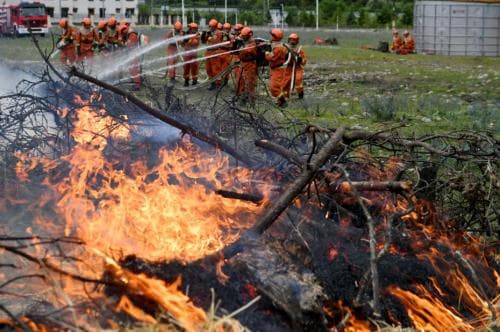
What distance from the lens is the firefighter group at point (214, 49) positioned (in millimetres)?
17266

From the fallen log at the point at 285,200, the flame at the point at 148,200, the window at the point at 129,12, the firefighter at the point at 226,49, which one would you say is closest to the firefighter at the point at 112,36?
the firefighter at the point at 226,49

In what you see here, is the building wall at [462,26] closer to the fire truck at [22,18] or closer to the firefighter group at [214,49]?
the firefighter group at [214,49]

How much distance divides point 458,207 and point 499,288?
1.04 m

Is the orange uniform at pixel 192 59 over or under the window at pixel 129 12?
under

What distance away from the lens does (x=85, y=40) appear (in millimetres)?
20766

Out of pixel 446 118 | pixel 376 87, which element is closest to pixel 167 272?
pixel 446 118

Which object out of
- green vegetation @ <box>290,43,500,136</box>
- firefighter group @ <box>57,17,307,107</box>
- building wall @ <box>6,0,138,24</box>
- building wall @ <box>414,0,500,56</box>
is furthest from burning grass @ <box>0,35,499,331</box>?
building wall @ <box>6,0,138,24</box>

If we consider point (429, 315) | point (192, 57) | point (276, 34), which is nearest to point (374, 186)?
point (429, 315)

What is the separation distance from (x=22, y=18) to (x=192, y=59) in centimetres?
2304

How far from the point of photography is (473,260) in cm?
544

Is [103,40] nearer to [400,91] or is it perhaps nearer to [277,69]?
[277,69]

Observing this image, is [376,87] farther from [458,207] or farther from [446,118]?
[458,207]

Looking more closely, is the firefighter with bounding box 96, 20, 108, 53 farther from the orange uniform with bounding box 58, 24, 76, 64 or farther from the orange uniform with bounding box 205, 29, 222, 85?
the orange uniform with bounding box 205, 29, 222, 85

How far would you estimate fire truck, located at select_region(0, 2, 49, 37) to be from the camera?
41.2 metres
